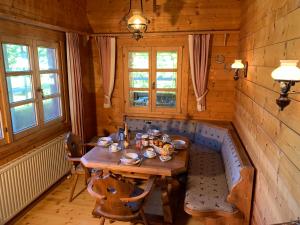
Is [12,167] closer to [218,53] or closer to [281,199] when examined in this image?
[281,199]

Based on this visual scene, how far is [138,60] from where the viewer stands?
421 centimetres

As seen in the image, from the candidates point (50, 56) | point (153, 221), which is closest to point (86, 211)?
point (153, 221)

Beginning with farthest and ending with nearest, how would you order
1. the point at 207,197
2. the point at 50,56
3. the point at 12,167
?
the point at 50,56 → the point at 12,167 → the point at 207,197

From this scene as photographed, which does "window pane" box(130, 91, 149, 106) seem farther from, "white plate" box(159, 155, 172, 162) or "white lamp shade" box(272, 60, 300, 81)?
"white lamp shade" box(272, 60, 300, 81)

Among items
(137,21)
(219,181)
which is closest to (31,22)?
(137,21)

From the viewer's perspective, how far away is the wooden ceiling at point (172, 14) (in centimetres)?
374

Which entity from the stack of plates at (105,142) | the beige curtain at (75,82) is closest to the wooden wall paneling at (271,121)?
the stack of plates at (105,142)

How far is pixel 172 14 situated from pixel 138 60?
3.16 feet

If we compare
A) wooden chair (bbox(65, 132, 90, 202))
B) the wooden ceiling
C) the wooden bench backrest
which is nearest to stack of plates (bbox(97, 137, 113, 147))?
wooden chair (bbox(65, 132, 90, 202))

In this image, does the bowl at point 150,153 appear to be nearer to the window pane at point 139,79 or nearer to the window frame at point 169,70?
the window frame at point 169,70

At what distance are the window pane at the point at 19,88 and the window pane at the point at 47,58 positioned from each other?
0.32m

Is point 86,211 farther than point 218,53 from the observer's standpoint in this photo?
No

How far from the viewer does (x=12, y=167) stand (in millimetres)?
2617

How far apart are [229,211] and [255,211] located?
0.25 meters
